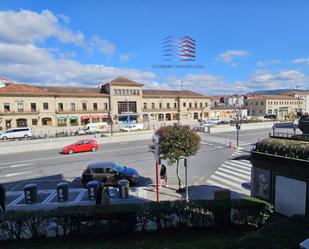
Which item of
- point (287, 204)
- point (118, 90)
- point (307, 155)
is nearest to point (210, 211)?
point (287, 204)

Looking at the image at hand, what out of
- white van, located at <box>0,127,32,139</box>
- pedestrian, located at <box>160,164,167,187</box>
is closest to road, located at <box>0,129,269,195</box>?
pedestrian, located at <box>160,164,167,187</box>

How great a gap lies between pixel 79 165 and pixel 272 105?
9929 centimetres

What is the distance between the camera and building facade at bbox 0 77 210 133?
53.8m

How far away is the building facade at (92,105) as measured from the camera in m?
53.8

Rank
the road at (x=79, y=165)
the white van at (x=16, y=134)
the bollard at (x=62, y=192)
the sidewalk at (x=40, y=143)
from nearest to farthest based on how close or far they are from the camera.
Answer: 1. the bollard at (x=62, y=192)
2. the road at (x=79, y=165)
3. the sidewalk at (x=40, y=143)
4. the white van at (x=16, y=134)

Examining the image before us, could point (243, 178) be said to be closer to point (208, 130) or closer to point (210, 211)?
point (210, 211)

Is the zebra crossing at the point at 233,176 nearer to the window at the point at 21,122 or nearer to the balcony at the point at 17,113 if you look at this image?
the balcony at the point at 17,113

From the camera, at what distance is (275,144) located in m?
9.88

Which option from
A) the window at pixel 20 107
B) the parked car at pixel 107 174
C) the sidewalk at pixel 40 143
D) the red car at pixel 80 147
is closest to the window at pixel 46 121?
the window at pixel 20 107

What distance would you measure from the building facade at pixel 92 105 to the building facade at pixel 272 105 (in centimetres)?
3249

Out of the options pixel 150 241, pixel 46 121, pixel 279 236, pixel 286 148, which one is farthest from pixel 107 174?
pixel 46 121

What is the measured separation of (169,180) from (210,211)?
27.6 ft

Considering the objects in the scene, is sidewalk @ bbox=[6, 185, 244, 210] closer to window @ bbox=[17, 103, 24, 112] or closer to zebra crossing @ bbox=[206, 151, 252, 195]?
zebra crossing @ bbox=[206, 151, 252, 195]

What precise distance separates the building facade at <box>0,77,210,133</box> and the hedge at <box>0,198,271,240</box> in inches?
2015
